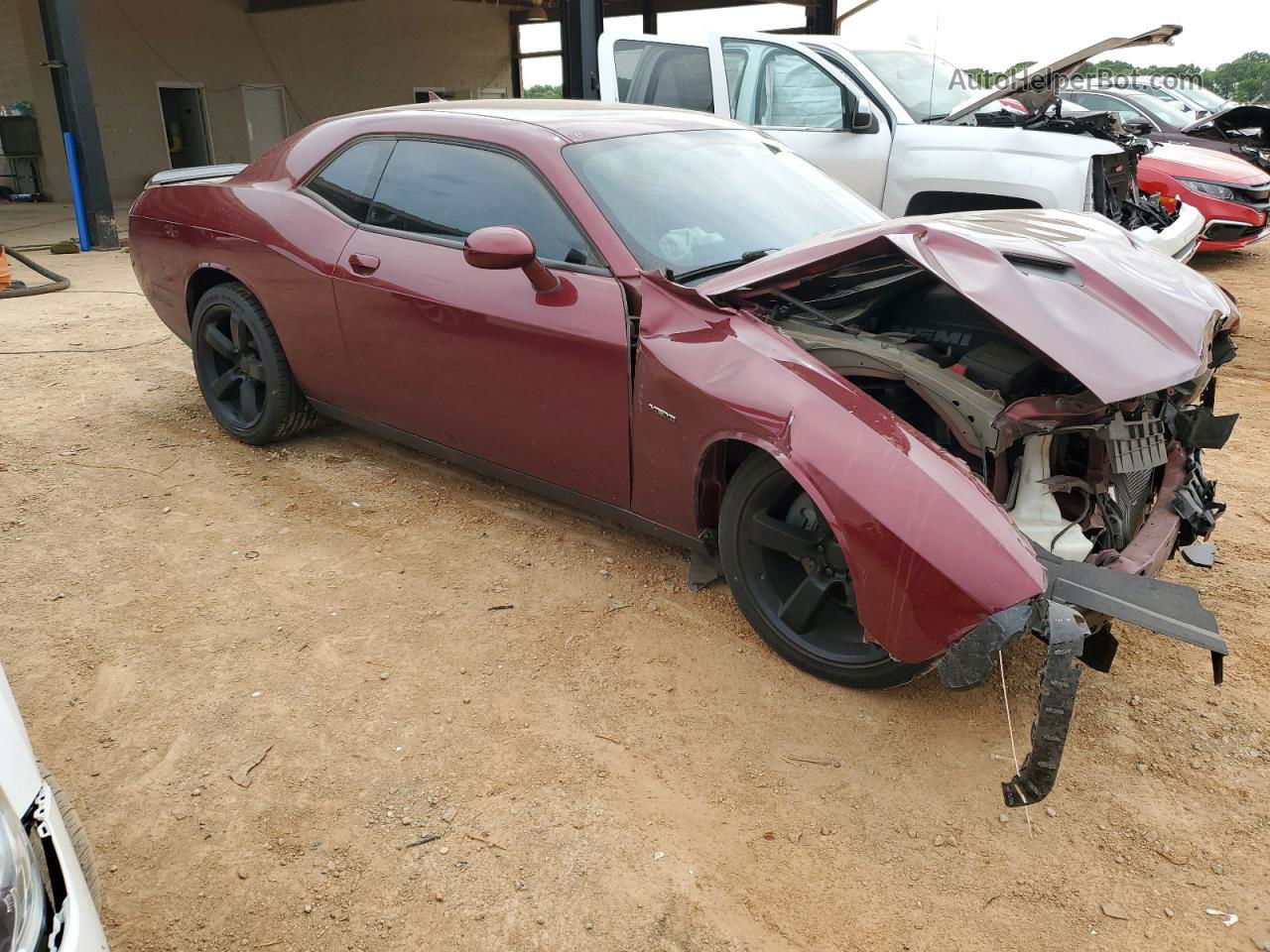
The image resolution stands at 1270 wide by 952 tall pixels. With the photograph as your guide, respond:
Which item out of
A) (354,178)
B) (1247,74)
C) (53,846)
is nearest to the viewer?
(53,846)

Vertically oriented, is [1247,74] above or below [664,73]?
above

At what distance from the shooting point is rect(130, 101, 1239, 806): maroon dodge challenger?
2359 mm

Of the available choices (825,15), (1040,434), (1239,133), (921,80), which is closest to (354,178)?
(1040,434)

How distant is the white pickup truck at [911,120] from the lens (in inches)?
229

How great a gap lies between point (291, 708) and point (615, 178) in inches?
79.3

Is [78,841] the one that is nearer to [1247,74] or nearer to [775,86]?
[775,86]

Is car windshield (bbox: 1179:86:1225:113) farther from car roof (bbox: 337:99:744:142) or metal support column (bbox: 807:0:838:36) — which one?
car roof (bbox: 337:99:744:142)

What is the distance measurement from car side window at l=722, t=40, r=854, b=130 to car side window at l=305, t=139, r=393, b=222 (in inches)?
143

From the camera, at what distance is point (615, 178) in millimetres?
3316

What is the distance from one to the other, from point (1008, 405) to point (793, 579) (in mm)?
798

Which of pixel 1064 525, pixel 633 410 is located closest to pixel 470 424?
pixel 633 410

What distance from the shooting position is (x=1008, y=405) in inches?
104

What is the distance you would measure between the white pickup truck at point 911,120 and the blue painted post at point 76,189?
6.85m

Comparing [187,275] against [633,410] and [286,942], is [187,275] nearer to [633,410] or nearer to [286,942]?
[633,410]
